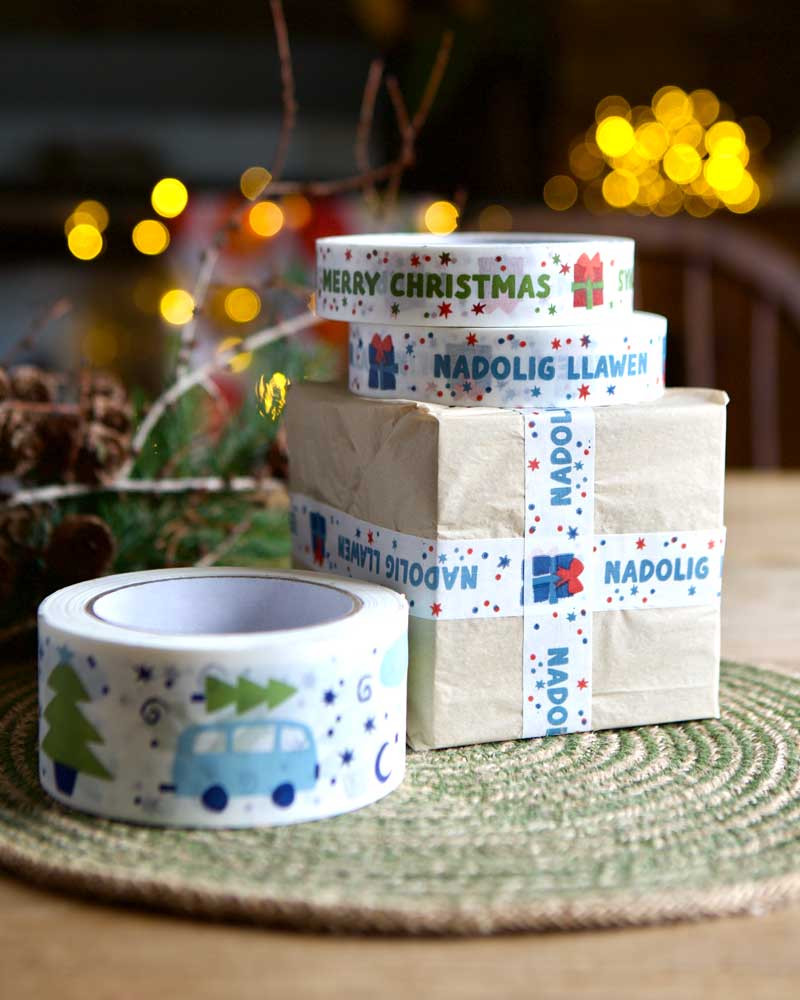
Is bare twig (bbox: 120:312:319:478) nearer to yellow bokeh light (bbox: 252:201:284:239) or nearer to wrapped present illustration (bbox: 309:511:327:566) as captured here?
wrapped present illustration (bbox: 309:511:327:566)

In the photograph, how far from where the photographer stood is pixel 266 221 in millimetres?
2088

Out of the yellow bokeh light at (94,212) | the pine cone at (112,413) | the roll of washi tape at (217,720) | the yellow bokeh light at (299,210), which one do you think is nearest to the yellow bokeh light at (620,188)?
the yellow bokeh light at (299,210)

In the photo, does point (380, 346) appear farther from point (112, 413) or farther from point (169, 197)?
point (169, 197)

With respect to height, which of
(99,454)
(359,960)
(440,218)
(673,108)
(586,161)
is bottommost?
(359,960)

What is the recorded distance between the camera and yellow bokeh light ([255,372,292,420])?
0.82m

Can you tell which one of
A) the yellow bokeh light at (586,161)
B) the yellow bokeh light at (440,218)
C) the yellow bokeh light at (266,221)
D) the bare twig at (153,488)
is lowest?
the bare twig at (153,488)

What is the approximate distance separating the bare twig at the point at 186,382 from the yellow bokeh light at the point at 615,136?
1.98m

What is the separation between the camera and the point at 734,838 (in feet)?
1.66

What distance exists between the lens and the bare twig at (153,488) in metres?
0.79

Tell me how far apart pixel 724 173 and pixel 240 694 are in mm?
2323

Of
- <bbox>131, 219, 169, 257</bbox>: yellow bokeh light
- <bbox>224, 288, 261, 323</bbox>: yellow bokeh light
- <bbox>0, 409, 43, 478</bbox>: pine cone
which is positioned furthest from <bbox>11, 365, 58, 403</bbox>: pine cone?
<bbox>131, 219, 169, 257</bbox>: yellow bokeh light

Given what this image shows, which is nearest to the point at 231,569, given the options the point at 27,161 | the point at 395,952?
the point at 395,952

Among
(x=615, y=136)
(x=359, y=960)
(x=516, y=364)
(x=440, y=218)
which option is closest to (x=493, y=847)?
(x=359, y=960)

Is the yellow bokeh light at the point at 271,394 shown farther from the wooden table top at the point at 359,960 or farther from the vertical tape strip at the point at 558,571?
the wooden table top at the point at 359,960
